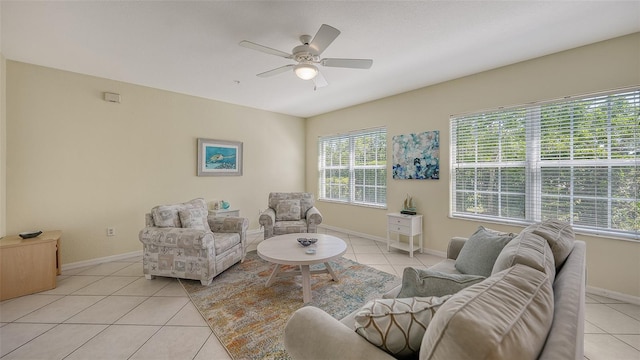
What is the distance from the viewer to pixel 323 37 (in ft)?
6.61

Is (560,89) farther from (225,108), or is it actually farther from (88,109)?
(88,109)

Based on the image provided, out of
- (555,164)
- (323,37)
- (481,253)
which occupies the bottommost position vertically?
(481,253)

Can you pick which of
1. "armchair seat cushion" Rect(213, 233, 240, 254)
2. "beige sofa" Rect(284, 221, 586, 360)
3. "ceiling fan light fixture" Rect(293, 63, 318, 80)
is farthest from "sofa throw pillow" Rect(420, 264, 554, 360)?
"armchair seat cushion" Rect(213, 233, 240, 254)

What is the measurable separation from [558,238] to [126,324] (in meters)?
3.22

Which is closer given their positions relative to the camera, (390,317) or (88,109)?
(390,317)

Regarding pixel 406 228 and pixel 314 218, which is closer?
pixel 406 228

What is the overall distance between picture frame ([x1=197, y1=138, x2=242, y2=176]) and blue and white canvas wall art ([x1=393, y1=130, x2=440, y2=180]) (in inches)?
118

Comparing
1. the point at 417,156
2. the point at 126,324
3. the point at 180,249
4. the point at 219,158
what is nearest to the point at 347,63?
the point at 417,156

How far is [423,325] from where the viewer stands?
85cm

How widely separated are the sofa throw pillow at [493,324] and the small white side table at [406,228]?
2869 mm

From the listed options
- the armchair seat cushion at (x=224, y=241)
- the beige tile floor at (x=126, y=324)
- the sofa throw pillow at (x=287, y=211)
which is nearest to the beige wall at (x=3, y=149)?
the beige tile floor at (x=126, y=324)

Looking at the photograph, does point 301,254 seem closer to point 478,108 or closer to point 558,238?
point 558,238

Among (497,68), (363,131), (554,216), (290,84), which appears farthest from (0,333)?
(497,68)

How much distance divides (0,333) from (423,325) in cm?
317
